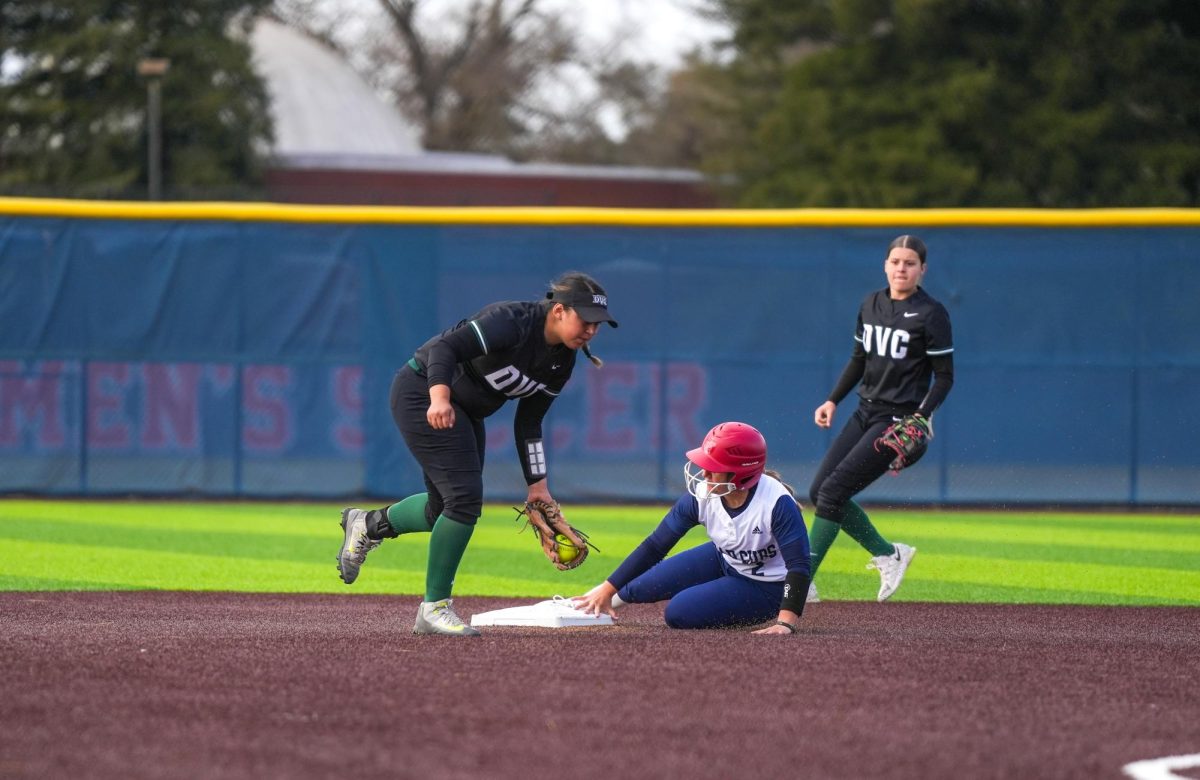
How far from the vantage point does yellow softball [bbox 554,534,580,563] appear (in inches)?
260

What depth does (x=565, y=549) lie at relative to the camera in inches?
261

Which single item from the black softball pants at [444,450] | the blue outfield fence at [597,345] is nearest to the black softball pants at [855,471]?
the black softball pants at [444,450]

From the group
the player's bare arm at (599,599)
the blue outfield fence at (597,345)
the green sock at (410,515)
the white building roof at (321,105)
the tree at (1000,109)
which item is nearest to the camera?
the player's bare arm at (599,599)

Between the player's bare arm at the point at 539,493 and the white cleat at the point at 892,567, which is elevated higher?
the player's bare arm at the point at 539,493

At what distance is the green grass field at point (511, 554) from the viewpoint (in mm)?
8578

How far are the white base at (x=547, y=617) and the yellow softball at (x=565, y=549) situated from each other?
0.18 m

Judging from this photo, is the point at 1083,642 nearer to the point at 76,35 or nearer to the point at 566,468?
the point at 566,468

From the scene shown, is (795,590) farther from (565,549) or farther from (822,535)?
→ (822,535)

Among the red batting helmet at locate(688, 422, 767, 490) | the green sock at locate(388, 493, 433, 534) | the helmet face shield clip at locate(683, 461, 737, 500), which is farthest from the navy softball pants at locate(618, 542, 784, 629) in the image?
the green sock at locate(388, 493, 433, 534)

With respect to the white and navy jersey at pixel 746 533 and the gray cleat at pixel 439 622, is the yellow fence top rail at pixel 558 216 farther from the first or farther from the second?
the gray cleat at pixel 439 622

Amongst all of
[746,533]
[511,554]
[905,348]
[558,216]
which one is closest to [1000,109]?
[558,216]

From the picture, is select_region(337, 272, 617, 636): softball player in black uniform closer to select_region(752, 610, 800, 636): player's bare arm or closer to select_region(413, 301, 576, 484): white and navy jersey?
select_region(413, 301, 576, 484): white and navy jersey

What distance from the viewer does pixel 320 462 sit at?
13281mm

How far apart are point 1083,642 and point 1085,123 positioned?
2610 cm
